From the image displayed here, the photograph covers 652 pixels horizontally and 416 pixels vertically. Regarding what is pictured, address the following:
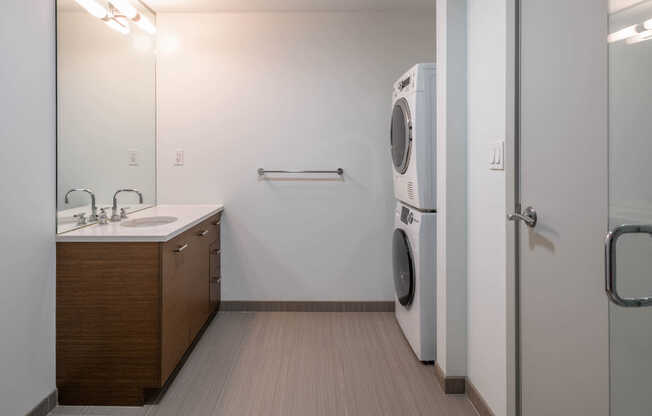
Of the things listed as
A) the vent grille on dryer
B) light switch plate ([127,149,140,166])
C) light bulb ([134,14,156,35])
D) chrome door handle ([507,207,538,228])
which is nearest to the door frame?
Result: chrome door handle ([507,207,538,228])

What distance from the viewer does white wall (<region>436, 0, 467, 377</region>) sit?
8.38 feet

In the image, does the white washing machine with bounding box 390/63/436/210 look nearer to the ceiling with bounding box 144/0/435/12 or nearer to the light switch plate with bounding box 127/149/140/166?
the ceiling with bounding box 144/0/435/12

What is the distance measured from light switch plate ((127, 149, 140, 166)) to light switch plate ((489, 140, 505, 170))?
237cm

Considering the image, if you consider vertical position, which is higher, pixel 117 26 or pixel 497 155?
pixel 117 26

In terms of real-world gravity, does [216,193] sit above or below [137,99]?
below

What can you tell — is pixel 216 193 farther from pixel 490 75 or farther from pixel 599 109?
pixel 599 109

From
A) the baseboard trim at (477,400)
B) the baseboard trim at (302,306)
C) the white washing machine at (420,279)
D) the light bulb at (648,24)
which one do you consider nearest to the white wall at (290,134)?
the baseboard trim at (302,306)

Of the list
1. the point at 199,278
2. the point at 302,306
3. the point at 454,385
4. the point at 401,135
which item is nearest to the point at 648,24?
the point at 454,385

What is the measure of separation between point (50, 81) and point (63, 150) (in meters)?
0.33

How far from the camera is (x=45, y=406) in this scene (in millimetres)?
2365

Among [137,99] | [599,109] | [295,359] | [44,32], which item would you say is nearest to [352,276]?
[295,359]

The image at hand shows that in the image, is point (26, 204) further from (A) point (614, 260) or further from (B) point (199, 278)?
(A) point (614, 260)

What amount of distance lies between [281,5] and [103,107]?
5.14 ft

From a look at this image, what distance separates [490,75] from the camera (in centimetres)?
218
